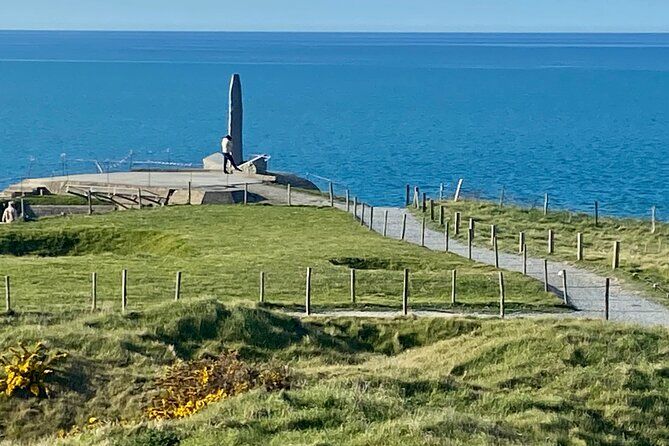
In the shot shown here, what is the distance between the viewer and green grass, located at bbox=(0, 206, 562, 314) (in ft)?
121

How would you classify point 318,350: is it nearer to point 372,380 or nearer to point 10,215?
point 372,380

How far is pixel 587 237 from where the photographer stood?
178ft

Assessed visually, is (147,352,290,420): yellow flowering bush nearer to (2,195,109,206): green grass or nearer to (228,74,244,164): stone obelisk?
(2,195,109,206): green grass

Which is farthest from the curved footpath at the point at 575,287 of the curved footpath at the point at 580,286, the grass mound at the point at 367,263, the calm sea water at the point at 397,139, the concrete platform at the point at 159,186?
the calm sea water at the point at 397,139

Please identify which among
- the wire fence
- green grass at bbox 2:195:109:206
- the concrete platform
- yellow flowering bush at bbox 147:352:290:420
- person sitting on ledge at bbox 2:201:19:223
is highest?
the concrete platform

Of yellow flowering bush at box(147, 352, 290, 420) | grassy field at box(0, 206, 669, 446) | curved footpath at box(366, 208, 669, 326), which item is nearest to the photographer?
grassy field at box(0, 206, 669, 446)

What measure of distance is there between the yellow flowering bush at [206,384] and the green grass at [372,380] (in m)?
0.52

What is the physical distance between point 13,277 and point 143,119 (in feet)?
394

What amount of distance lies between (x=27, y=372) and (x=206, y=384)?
378cm

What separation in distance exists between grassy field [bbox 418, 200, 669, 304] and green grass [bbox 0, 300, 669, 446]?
1133 centimetres

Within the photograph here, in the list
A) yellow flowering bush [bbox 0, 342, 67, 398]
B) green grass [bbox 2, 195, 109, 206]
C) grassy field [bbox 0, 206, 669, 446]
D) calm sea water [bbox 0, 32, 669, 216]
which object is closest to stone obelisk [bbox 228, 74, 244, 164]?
calm sea water [bbox 0, 32, 669, 216]

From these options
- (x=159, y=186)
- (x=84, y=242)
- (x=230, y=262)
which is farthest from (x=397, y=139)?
(x=230, y=262)

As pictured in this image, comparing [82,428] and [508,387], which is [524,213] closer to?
[508,387]

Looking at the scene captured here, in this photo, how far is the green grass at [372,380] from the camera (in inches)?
727
